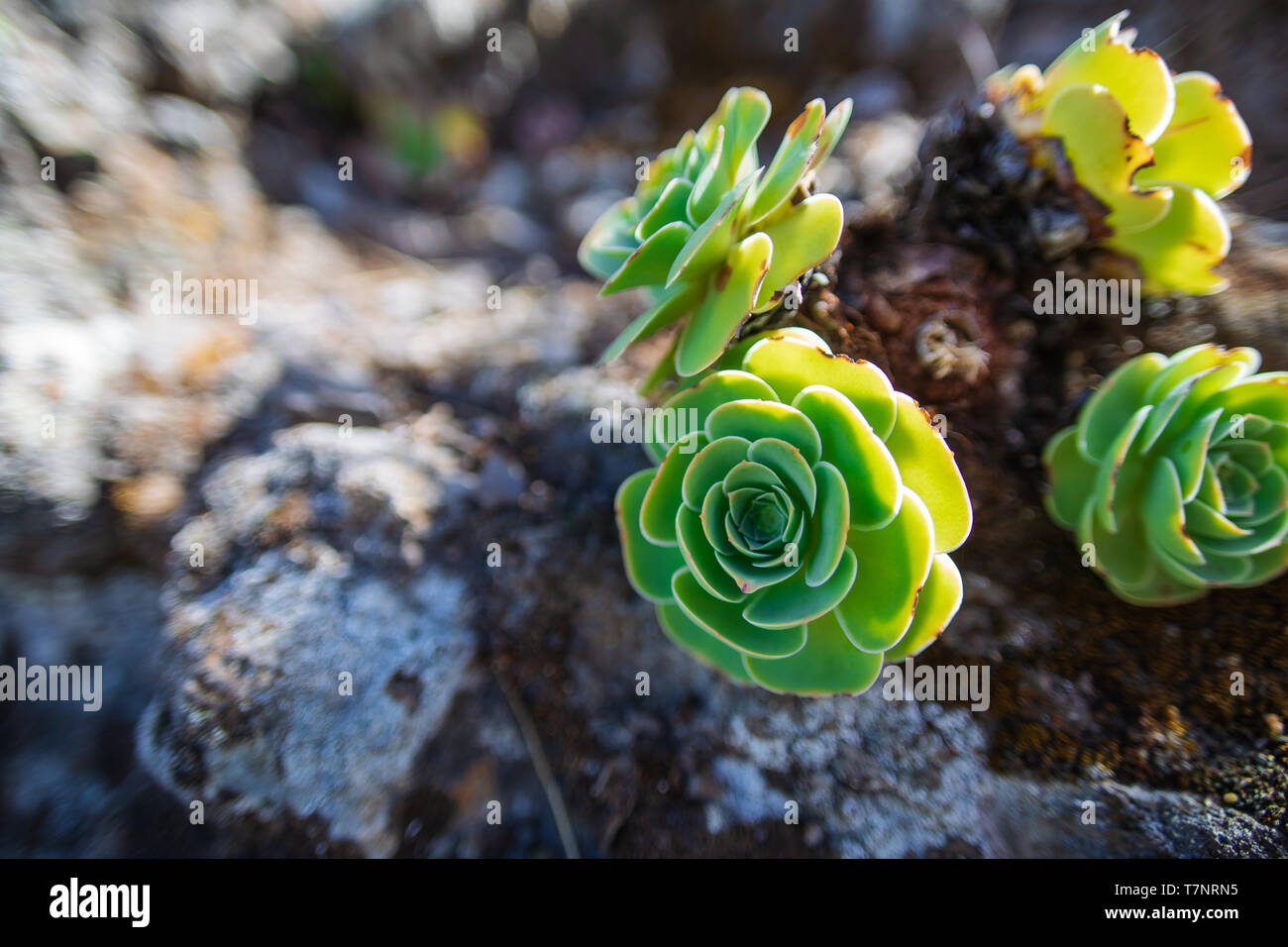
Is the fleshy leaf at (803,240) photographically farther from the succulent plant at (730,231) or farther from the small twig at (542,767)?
the small twig at (542,767)

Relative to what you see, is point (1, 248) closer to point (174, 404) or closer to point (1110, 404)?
point (174, 404)

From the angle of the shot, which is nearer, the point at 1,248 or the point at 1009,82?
the point at 1009,82

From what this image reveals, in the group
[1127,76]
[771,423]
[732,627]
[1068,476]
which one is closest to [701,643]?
[732,627]

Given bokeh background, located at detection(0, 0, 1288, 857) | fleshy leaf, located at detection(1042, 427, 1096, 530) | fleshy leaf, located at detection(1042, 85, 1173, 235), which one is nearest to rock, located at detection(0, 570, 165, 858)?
bokeh background, located at detection(0, 0, 1288, 857)

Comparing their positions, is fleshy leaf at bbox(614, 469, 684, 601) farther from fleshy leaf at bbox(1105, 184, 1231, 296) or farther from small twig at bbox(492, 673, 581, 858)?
fleshy leaf at bbox(1105, 184, 1231, 296)

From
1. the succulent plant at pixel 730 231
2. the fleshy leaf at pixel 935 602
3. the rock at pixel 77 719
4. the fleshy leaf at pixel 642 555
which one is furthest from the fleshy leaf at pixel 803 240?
the rock at pixel 77 719
